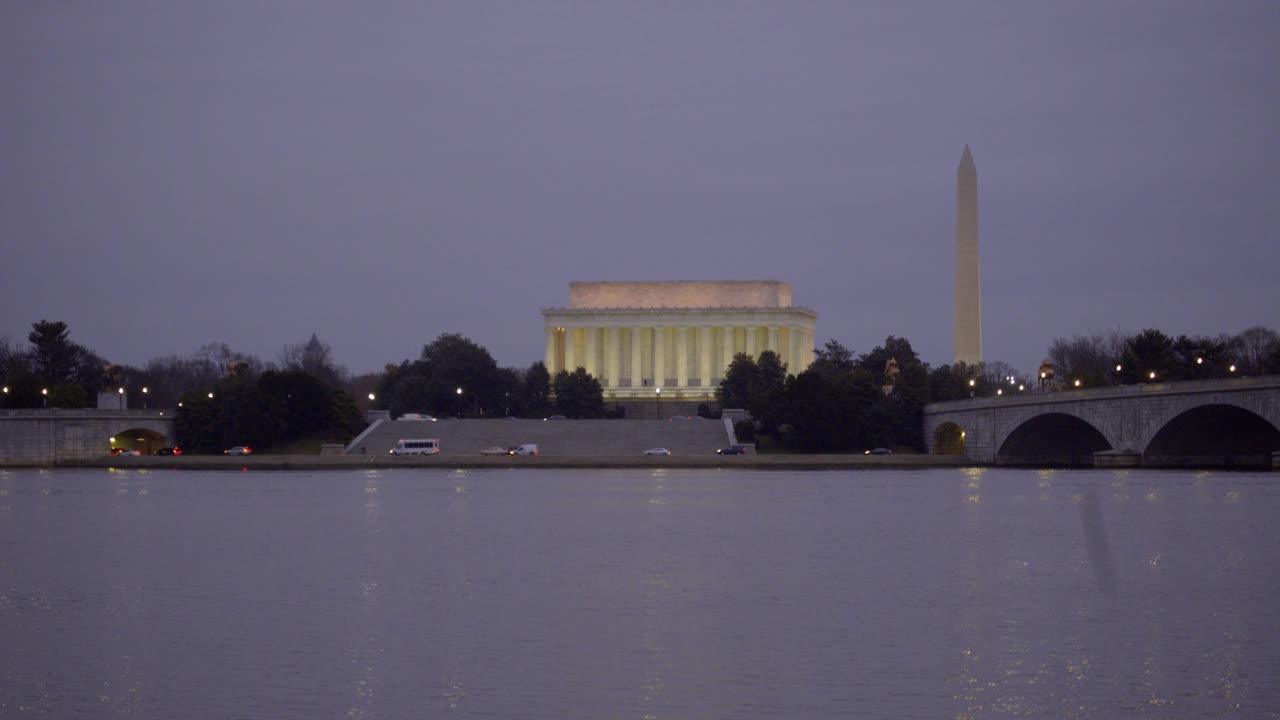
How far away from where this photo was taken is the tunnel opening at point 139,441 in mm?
95375

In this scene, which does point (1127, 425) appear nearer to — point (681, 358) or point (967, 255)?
point (967, 255)

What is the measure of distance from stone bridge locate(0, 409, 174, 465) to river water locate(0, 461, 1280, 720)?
49580mm

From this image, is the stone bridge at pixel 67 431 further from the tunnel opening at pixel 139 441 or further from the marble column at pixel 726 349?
the marble column at pixel 726 349

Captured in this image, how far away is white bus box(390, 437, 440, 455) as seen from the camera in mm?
88125

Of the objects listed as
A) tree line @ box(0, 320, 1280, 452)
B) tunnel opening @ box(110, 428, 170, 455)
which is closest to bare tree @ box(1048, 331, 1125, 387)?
tree line @ box(0, 320, 1280, 452)

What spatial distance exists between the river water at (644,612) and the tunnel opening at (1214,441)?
22.7 metres

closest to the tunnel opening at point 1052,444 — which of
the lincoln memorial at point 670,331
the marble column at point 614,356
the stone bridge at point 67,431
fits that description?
the lincoln memorial at point 670,331

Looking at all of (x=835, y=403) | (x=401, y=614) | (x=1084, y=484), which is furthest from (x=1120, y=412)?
(x=401, y=614)

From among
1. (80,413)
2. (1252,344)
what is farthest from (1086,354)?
(80,413)

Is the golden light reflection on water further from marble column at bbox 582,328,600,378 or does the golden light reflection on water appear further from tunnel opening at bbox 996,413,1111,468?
marble column at bbox 582,328,600,378

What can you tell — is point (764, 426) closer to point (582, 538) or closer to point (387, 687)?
point (582, 538)

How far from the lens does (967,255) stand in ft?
361

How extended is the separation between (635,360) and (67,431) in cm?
5295

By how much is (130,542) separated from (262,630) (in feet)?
49.2
